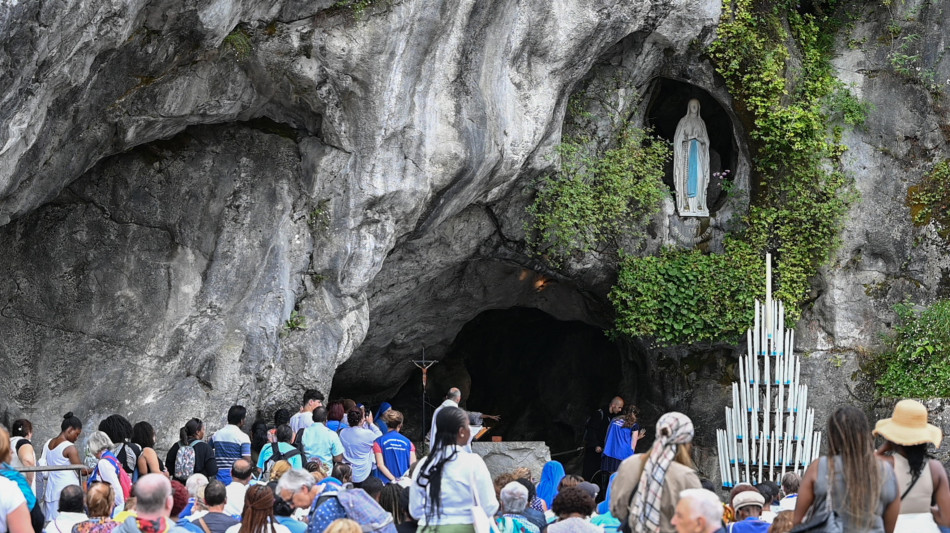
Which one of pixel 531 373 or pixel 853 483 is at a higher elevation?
pixel 531 373

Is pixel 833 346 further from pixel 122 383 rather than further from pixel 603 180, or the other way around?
pixel 122 383

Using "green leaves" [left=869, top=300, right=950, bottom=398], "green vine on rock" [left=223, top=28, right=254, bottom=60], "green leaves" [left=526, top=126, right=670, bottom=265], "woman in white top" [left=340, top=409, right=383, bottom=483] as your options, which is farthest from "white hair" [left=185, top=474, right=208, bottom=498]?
"green leaves" [left=869, top=300, right=950, bottom=398]

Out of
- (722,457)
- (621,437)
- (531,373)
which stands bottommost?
(722,457)

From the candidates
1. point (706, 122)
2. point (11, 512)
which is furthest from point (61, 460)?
point (706, 122)

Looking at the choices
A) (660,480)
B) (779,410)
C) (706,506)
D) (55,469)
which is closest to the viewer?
(706,506)

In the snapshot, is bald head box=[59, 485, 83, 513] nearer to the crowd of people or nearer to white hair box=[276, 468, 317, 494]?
the crowd of people

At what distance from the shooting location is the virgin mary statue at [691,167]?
15188mm

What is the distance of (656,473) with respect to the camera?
5.21 m

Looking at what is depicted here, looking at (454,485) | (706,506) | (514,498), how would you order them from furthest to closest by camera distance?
(514,498)
(454,485)
(706,506)

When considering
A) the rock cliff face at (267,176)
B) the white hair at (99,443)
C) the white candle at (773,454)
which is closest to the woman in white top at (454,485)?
the white hair at (99,443)

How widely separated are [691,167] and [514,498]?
897cm

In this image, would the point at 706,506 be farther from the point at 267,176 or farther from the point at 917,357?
the point at 917,357

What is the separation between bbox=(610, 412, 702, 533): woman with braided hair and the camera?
5.17 meters

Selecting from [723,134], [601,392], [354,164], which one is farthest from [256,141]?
[601,392]
